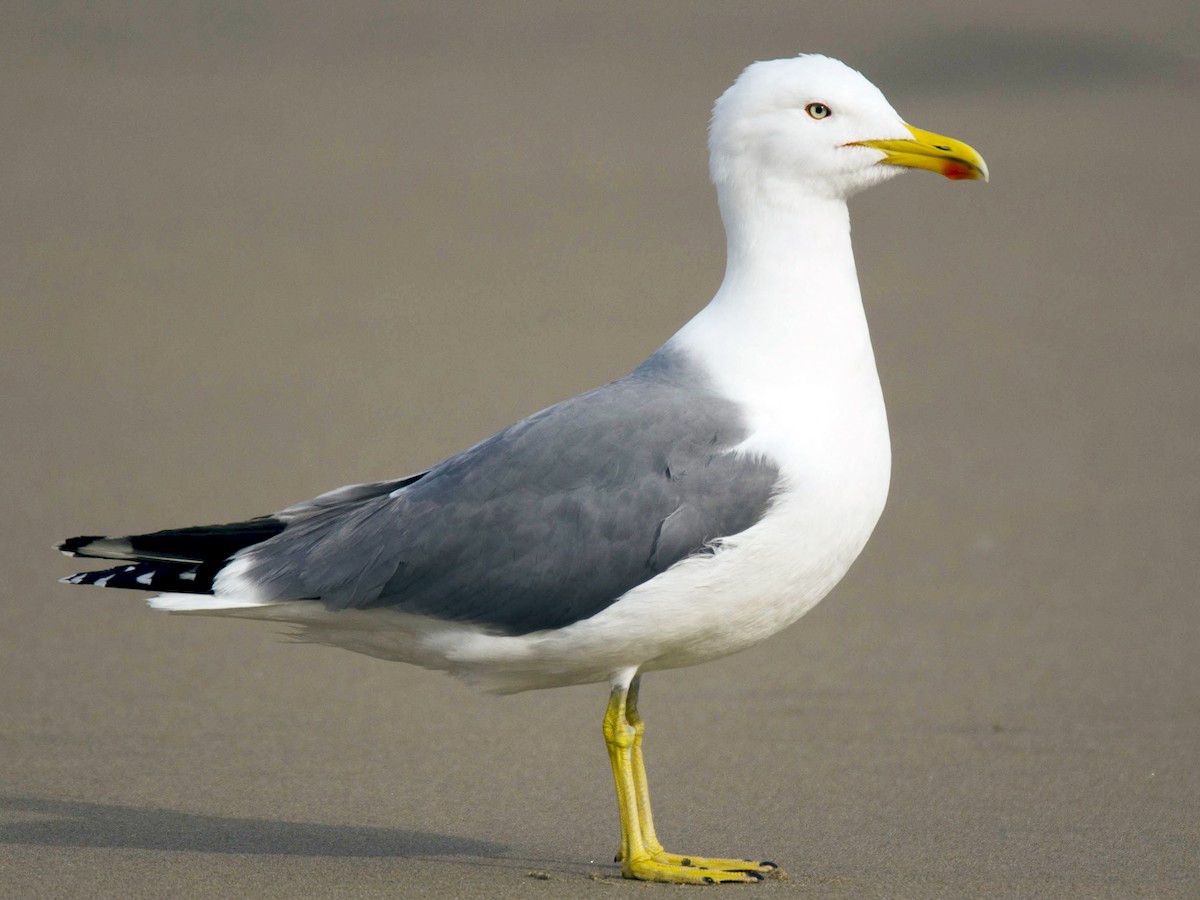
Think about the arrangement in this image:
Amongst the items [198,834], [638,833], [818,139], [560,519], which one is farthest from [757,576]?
[198,834]

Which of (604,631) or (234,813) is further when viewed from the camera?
(234,813)

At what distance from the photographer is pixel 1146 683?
6.38 meters

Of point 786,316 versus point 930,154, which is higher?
point 930,154

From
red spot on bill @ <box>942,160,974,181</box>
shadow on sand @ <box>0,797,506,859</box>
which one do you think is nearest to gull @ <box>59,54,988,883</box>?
red spot on bill @ <box>942,160,974,181</box>

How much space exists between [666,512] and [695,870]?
36.5 inches

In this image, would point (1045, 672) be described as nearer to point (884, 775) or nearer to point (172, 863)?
point (884, 775)

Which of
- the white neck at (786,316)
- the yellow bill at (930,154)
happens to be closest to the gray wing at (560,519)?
the white neck at (786,316)

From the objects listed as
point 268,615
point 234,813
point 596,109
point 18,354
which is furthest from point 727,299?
point 596,109

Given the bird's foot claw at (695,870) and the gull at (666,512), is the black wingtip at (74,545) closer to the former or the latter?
the gull at (666,512)

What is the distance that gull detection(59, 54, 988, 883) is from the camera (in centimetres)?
446

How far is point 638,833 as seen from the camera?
4.55m

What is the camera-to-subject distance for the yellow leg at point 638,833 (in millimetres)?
4457

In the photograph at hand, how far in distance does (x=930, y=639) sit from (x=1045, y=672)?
0.65 metres

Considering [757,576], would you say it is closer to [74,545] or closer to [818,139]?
[818,139]
